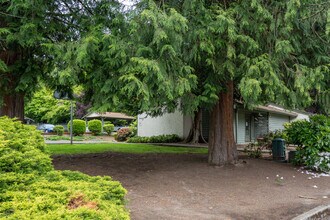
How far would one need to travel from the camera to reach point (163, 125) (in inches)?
1022

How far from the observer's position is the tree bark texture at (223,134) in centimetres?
1011

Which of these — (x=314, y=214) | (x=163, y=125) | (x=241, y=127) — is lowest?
(x=314, y=214)

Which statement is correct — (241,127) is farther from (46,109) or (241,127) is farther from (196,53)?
(46,109)

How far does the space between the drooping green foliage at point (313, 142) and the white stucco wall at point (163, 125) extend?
13.2 m

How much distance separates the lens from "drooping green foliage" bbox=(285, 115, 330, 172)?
34.3 ft

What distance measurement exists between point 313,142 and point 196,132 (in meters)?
11.9

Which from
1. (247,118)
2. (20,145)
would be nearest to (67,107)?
(247,118)

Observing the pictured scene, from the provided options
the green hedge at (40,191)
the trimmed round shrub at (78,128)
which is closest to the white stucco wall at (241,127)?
the trimmed round shrub at (78,128)

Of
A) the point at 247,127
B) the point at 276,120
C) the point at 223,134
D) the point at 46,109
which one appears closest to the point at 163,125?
the point at 247,127

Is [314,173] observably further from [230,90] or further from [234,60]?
[234,60]

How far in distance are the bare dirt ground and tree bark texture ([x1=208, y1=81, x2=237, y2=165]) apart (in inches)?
13.2

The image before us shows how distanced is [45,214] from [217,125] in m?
7.92

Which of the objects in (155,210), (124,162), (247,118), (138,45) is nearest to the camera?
(155,210)

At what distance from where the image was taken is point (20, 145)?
3.97 metres
